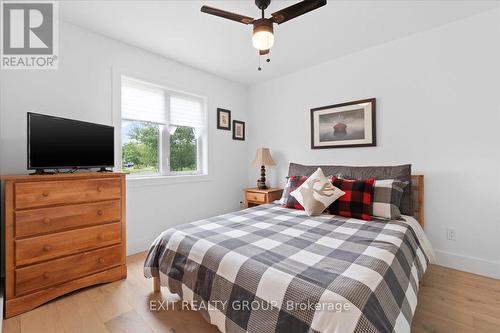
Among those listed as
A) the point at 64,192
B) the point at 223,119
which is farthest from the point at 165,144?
the point at 64,192

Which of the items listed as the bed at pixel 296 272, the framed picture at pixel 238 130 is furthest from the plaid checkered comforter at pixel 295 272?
the framed picture at pixel 238 130

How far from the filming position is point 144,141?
9.95 feet

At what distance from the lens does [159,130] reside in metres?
3.18

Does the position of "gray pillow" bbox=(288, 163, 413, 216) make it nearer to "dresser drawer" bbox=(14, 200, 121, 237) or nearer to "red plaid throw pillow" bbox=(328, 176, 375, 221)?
"red plaid throw pillow" bbox=(328, 176, 375, 221)

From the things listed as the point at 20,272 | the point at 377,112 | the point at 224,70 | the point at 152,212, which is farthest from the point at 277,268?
the point at 224,70

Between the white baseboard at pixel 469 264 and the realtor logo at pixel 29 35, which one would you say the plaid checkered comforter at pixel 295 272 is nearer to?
the white baseboard at pixel 469 264

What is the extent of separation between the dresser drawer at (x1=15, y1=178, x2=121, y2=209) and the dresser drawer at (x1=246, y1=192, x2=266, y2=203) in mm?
1870

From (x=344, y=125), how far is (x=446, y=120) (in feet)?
3.38

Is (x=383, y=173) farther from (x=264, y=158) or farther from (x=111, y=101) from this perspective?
(x=111, y=101)

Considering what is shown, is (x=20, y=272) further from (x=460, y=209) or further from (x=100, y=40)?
(x=460, y=209)

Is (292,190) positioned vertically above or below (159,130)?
below

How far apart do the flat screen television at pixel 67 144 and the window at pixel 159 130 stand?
20.2 inches

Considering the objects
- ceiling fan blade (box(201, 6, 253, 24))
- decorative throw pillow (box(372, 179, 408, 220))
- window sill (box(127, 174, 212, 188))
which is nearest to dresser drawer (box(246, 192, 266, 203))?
window sill (box(127, 174, 212, 188))

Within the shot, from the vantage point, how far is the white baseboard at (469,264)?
219 centimetres
